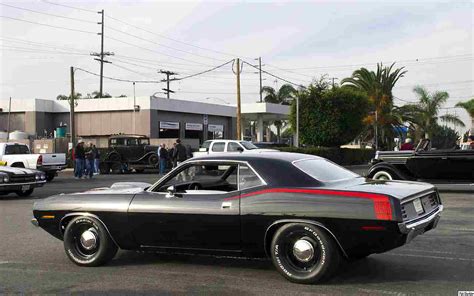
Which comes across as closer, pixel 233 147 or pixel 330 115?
pixel 233 147

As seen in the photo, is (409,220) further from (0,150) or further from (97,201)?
(0,150)

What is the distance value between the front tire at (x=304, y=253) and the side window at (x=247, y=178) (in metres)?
0.61

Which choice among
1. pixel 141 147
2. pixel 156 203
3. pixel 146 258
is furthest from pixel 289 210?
pixel 141 147

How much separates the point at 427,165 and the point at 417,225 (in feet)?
31.2

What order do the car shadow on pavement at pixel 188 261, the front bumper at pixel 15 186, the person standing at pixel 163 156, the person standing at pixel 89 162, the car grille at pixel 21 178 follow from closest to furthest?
the car shadow on pavement at pixel 188 261, the front bumper at pixel 15 186, the car grille at pixel 21 178, the person standing at pixel 89 162, the person standing at pixel 163 156

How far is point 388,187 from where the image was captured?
19.2 feet

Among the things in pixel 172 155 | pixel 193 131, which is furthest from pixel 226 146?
pixel 193 131

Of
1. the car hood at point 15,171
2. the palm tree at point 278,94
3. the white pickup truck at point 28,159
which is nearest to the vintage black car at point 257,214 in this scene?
the car hood at point 15,171

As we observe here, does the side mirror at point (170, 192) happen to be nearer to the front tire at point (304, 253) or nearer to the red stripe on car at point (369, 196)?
the red stripe on car at point (369, 196)

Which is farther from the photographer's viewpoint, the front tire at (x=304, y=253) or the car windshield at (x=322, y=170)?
the car windshield at (x=322, y=170)

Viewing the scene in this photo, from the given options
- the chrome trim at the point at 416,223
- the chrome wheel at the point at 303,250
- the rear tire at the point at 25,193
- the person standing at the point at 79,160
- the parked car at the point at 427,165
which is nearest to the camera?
the chrome trim at the point at 416,223

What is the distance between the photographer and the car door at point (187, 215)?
230 inches

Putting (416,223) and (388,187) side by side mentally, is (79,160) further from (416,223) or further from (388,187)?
(416,223)

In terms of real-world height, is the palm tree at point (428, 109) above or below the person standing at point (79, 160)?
above
